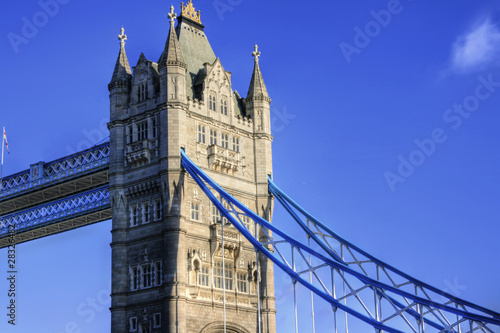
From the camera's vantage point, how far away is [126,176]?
6975 cm

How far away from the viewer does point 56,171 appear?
268ft

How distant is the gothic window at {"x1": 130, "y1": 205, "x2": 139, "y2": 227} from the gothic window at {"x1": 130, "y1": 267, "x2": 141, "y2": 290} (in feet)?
11.4

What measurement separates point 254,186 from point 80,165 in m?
16.0

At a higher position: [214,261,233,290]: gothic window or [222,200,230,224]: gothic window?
[222,200,230,224]: gothic window

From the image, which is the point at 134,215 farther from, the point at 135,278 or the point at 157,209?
the point at 135,278

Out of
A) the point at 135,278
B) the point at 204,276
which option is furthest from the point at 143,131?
the point at 204,276

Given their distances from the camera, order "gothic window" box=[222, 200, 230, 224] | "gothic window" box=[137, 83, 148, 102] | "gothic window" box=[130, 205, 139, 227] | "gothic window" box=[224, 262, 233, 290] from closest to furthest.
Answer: "gothic window" box=[130, 205, 139, 227], "gothic window" box=[224, 262, 233, 290], "gothic window" box=[222, 200, 230, 224], "gothic window" box=[137, 83, 148, 102]

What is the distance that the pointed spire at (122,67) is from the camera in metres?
71.9

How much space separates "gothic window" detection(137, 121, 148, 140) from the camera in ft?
228

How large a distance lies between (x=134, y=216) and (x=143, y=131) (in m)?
6.70

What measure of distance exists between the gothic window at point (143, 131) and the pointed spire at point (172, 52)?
4792 mm

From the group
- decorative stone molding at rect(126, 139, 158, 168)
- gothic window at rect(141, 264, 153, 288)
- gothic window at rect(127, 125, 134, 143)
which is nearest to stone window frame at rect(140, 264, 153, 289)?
gothic window at rect(141, 264, 153, 288)

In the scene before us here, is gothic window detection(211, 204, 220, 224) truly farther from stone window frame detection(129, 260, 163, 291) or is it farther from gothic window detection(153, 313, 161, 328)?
gothic window detection(153, 313, 161, 328)

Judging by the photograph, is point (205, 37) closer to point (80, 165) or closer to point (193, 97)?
point (193, 97)
